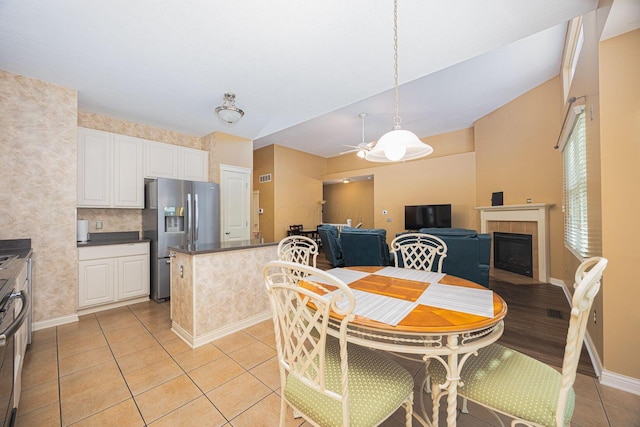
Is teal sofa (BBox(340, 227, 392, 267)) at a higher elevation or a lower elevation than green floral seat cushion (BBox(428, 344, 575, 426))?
higher

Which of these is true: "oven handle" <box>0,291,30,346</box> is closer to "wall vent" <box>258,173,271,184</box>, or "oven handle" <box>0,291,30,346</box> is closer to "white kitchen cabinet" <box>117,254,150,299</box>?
"white kitchen cabinet" <box>117,254,150,299</box>

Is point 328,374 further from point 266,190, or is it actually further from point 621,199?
point 266,190

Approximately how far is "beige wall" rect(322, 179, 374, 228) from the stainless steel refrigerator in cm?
584

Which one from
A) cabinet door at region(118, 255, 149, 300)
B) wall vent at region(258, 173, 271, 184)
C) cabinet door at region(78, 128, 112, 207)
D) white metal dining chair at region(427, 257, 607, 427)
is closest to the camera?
white metal dining chair at region(427, 257, 607, 427)

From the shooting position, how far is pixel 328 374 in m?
1.14

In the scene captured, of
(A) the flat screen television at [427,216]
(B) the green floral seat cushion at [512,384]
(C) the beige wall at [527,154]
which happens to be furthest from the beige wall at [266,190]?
(B) the green floral seat cushion at [512,384]

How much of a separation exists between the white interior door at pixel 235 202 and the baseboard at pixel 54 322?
2011 millimetres

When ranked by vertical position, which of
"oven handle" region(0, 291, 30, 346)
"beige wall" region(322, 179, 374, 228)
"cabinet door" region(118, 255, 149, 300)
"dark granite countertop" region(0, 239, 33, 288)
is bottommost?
"cabinet door" region(118, 255, 149, 300)

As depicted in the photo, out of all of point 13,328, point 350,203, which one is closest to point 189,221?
point 13,328

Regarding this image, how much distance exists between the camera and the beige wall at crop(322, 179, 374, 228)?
8.74 m

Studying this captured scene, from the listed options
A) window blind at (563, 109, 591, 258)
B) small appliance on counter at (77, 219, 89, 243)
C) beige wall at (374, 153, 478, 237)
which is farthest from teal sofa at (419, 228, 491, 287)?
small appliance on counter at (77, 219, 89, 243)

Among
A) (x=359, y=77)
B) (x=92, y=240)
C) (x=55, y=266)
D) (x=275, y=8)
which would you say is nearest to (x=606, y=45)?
(x=359, y=77)

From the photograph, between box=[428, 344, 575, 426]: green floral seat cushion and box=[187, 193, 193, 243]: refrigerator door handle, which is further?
box=[187, 193, 193, 243]: refrigerator door handle

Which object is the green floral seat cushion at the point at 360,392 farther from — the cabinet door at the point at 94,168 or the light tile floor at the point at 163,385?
the cabinet door at the point at 94,168
